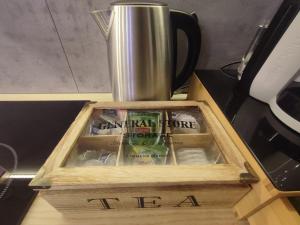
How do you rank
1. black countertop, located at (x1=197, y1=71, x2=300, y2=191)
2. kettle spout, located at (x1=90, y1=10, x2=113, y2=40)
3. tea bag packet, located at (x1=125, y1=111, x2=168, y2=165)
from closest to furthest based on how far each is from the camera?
black countertop, located at (x1=197, y1=71, x2=300, y2=191) → tea bag packet, located at (x1=125, y1=111, x2=168, y2=165) → kettle spout, located at (x1=90, y1=10, x2=113, y2=40)

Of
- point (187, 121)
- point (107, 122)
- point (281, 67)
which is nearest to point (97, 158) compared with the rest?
point (107, 122)

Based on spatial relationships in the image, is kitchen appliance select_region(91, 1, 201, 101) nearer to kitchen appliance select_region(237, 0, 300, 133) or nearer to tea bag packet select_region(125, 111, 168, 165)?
tea bag packet select_region(125, 111, 168, 165)

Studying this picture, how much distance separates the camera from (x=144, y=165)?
0.36m

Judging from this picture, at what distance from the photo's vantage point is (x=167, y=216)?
15.2 inches

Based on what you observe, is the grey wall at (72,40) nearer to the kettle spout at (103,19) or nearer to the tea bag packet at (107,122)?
the kettle spout at (103,19)

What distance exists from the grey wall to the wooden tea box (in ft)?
0.83

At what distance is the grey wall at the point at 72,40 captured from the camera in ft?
1.97

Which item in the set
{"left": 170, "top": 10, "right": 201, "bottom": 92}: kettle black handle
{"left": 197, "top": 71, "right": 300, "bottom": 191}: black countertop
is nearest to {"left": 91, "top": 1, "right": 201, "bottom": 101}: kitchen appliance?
{"left": 170, "top": 10, "right": 201, "bottom": 92}: kettle black handle

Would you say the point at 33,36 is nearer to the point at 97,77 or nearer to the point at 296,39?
the point at 97,77

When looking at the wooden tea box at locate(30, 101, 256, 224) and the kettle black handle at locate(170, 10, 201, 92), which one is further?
the kettle black handle at locate(170, 10, 201, 92)

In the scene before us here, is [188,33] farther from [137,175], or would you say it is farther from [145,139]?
[137,175]

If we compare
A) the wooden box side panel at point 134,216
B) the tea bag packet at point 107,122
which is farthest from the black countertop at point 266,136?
the tea bag packet at point 107,122

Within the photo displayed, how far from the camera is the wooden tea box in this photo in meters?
0.32

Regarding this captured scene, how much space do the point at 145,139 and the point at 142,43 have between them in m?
0.26
